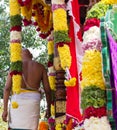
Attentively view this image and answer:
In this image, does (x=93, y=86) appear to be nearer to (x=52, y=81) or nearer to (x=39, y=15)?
(x=52, y=81)

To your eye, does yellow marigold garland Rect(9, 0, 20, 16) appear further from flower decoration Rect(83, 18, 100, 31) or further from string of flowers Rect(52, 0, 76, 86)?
flower decoration Rect(83, 18, 100, 31)

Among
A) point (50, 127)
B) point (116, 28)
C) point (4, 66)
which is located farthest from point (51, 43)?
point (4, 66)

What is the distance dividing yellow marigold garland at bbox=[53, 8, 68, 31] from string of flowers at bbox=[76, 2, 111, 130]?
2.17m

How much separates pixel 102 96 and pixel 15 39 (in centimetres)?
372

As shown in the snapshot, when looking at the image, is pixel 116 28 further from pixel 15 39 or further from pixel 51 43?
pixel 51 43

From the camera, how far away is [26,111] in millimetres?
6621

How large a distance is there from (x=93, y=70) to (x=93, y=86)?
0.43 ft

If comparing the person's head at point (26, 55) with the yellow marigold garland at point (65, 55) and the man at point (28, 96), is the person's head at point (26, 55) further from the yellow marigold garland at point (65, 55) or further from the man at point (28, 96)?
the yellow marigold garland at point (65, 55)

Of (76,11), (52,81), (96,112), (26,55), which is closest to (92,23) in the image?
(96,112)

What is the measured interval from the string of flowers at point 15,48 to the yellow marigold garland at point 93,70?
124 inches

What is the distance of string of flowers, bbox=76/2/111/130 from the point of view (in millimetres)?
3527

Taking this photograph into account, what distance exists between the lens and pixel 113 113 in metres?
3.49

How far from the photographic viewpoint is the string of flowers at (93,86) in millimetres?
3527

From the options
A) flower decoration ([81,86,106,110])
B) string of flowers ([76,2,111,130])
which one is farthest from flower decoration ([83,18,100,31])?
flower decoration ([81,86,106,110])
